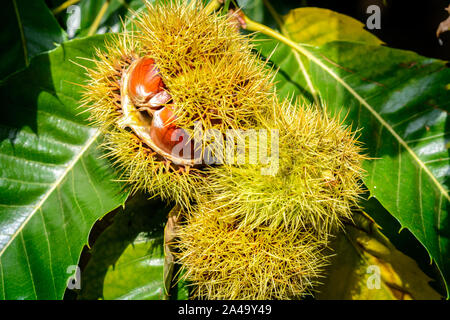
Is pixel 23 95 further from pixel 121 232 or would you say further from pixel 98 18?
pixel 121 232

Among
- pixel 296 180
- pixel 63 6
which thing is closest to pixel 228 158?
pixel 296 180

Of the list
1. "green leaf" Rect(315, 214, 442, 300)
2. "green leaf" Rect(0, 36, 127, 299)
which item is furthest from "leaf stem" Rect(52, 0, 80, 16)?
"green leaf" Rect(315, 214, 442, 300)

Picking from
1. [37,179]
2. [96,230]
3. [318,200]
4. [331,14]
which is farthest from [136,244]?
[331,14]

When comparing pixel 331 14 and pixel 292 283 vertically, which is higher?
pixel 331 14

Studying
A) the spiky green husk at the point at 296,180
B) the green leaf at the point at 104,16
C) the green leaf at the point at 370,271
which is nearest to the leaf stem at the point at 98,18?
the green leaf at the point at 104,16

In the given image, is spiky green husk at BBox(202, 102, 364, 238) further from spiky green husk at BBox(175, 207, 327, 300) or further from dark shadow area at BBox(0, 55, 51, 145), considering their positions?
dark shadow area at BBox(0, 55, 51, 145)

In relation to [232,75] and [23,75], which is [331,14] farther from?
[23,75]

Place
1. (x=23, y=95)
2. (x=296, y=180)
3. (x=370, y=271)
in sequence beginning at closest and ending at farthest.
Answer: (x=296, y=180), (x=23, y=95), (x=370, y=271)
